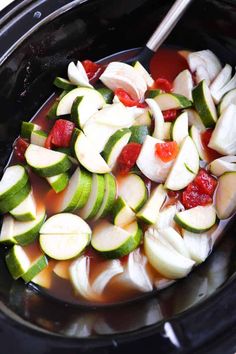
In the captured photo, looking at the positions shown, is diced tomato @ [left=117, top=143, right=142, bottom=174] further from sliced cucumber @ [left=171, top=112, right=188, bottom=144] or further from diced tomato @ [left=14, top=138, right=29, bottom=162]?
diced tomato @ [left=14, top=138, right=29, bottom=162]

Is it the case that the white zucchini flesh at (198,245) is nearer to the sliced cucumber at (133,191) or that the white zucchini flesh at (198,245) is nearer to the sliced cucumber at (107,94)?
the sliced cucumber at (133,191)

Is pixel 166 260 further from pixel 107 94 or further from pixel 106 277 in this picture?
pixel 107 94

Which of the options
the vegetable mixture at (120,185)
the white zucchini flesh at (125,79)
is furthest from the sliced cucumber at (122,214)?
the white zucchini flesh at (125,79)

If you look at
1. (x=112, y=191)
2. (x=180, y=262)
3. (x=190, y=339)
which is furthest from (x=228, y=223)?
(x=190, y=339)

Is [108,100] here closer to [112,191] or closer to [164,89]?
[164,89]

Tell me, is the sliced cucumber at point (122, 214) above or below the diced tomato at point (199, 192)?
above

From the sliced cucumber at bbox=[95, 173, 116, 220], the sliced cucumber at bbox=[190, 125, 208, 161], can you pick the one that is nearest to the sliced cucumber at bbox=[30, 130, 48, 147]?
the sliced cucumber at bbox=[95, 173, 116, 220]

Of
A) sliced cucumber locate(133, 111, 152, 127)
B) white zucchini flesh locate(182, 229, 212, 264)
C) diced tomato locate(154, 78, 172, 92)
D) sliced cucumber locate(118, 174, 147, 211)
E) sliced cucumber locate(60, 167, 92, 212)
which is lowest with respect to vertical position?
white zucchini flesh locate(182, 229, 212, 264)
